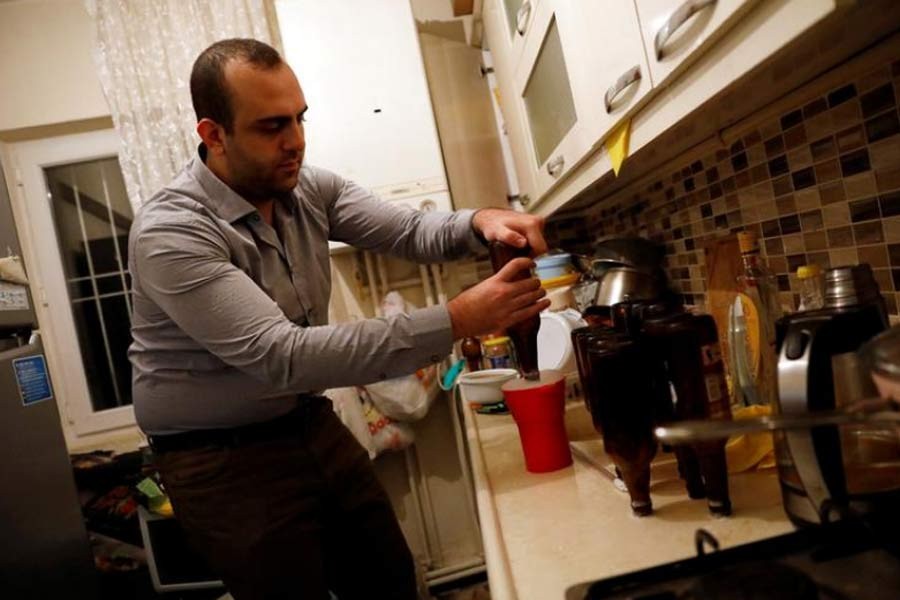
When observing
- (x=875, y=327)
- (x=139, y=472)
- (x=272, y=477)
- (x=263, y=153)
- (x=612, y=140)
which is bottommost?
(x=139, y=472)

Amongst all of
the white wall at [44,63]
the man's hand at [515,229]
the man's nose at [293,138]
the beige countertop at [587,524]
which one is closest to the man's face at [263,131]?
the man's nose at [293,138]

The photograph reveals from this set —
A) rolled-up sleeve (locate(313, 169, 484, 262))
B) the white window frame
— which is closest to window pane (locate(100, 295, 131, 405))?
the white window frame

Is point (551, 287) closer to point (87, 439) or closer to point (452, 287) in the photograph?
point (452, 287)

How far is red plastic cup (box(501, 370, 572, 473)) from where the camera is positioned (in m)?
0.84

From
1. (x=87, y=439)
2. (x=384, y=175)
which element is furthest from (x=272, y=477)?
(x=87, y=439)

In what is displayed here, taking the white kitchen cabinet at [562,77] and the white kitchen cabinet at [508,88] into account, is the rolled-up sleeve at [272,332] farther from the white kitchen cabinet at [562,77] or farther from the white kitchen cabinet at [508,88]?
the white kitchen cabinet at [508,88]

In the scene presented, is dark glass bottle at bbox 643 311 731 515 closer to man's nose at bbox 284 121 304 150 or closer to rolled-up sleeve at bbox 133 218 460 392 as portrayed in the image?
rolled-up sleeve at bbox 133 218 460 392

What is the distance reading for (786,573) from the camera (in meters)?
0.43

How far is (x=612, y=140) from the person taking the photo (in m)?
0.86

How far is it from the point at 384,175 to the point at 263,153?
0.94 metres

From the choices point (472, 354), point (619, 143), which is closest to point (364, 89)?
point (472, 354)

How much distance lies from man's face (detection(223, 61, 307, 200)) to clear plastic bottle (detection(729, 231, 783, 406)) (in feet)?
2.99

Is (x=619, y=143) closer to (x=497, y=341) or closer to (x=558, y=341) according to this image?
(x=558, y=341)

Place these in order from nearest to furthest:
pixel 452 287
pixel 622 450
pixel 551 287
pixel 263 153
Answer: pixel 622 450 → pixel 263 153 → pixel 551 287 → pixel 452 287
